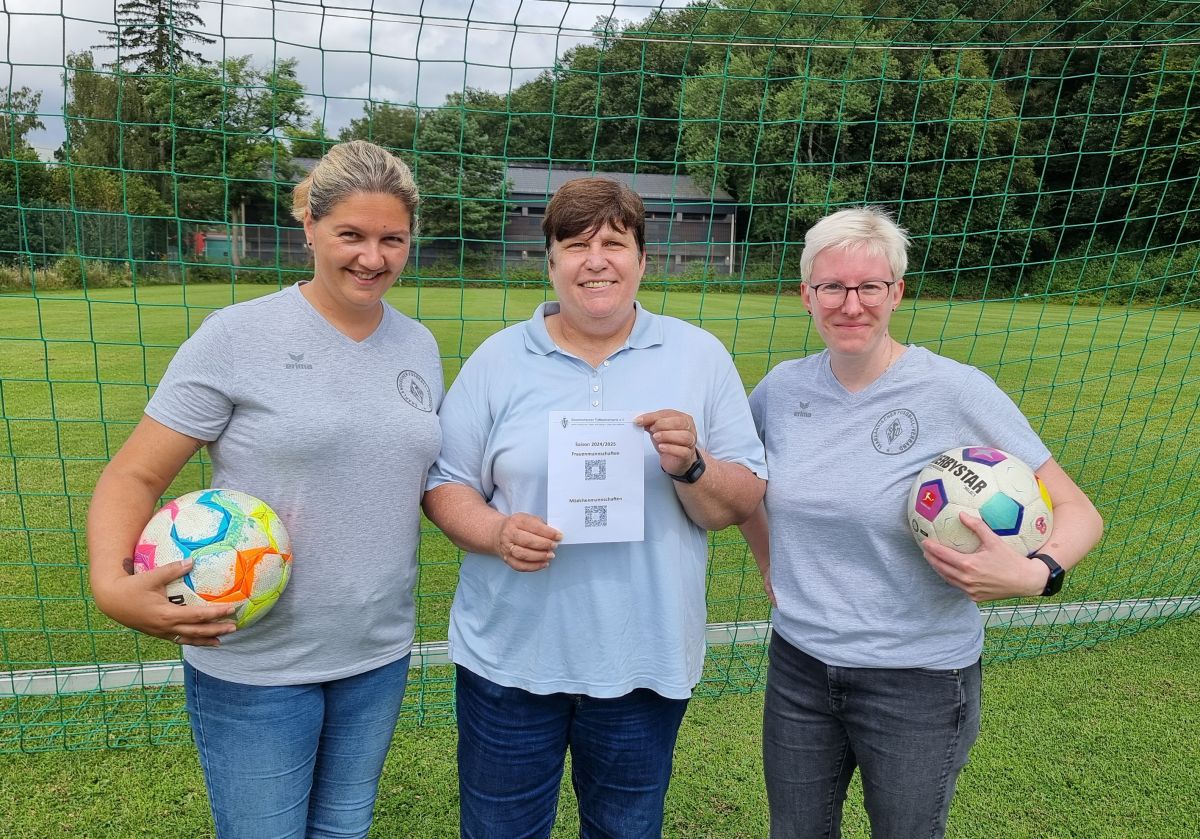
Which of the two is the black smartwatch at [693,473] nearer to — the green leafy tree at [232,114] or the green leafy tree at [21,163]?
the green leafy tree at [232,114]

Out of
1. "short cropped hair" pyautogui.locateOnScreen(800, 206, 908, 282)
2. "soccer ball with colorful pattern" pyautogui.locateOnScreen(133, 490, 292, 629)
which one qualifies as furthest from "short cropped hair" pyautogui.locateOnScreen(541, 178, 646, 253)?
"soccer ball with colorful pattern" pyautogui.locateOnScreen(133, 490, 292, 629)

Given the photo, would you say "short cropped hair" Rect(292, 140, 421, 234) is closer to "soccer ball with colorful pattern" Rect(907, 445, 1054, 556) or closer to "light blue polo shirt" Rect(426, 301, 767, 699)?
"light blue polo shirt" Rect(426, 301, 767, 699)

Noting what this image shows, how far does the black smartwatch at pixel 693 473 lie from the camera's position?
172 centimetres

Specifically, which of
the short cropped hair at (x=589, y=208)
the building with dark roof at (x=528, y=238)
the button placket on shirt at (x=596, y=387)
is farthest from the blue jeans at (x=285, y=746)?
the building with dark roof at (x=528, y=238)

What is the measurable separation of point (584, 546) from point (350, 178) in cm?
96

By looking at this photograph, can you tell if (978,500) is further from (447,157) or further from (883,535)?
(447,157)

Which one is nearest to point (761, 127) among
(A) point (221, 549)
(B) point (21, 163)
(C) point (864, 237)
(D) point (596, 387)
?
(C) point (864, 237)

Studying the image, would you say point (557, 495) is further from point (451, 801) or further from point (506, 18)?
point (506, 18)

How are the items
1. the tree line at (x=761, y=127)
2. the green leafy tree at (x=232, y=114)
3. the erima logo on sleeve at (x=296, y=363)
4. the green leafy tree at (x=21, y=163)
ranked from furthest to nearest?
the tree line at (x=761, y=127)
the green leafy tree at (x=232, y=114)
the green leafy tree at (x=21, y=163)
the erima logo on sleeve at (x=296, y=363)

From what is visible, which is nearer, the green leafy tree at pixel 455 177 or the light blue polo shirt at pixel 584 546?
the light blue polo shirt at pixel 584 546

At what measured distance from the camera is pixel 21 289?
1198 cm

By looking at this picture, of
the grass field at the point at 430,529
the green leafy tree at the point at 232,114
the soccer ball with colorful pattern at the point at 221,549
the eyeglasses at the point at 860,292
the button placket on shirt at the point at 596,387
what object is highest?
the green leafy tree at the point at 232,114

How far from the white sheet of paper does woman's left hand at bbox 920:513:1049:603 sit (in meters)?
0.71

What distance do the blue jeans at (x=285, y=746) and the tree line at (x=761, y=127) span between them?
1703mm
